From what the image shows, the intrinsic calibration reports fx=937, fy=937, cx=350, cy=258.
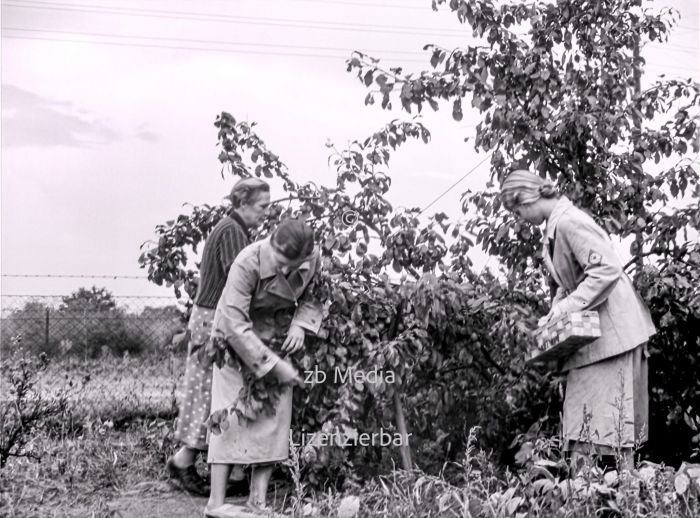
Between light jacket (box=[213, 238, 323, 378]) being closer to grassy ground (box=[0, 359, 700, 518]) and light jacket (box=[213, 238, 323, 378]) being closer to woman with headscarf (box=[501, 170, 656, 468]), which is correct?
grassy ground (box=[0, 359, 700, 518])

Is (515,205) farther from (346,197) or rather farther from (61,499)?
(61,499)

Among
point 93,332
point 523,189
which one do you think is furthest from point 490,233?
point 93,332

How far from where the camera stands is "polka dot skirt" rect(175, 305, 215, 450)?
541 centimetres

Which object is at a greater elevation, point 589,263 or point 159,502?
point 589,263

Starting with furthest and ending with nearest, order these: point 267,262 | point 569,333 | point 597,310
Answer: point 267,262
point 597,310
point 569,333

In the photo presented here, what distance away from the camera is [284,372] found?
4641mm

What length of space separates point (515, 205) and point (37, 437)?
388 centimetres

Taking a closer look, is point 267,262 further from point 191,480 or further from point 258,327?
point 191,480

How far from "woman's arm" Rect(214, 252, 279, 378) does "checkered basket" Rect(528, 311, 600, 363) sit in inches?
51.6

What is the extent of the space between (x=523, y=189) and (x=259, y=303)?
143 centimetres

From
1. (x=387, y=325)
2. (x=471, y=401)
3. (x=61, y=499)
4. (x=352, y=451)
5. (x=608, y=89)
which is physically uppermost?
(x=608, y=89)

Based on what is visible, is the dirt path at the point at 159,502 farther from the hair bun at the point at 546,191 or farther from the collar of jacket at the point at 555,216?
the hair bun at the point at 546,191

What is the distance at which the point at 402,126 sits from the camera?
583 centimetres

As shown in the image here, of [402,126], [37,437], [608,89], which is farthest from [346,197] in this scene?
[37,437]
